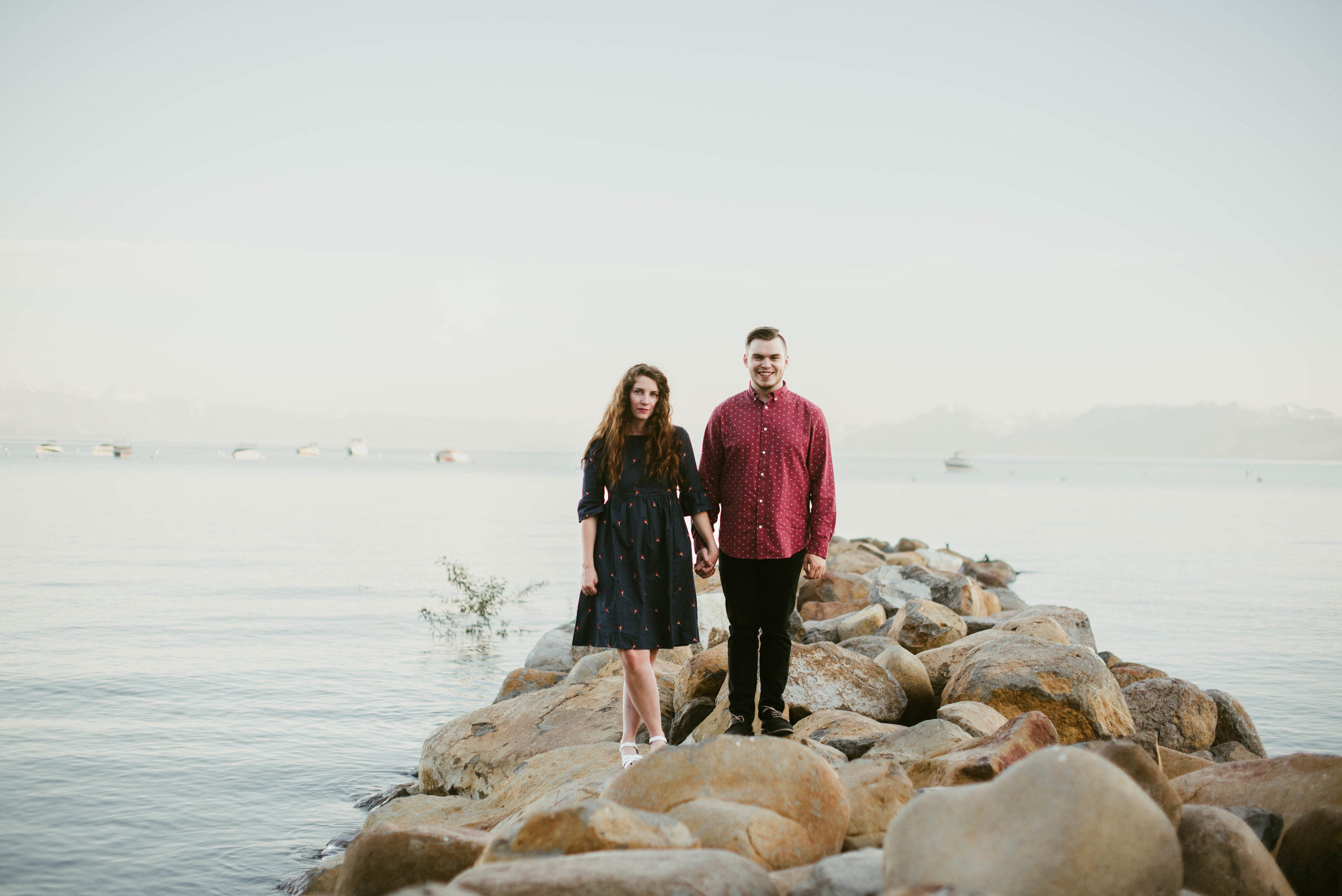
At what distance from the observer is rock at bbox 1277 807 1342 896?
370 cm

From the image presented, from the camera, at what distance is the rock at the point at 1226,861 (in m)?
3.53

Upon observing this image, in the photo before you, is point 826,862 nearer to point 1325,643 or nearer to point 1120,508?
point 1325,643

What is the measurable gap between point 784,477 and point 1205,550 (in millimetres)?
25920

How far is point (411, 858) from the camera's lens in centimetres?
403

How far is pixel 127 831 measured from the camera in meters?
6.81

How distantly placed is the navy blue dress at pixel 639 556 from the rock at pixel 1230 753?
3837 mm

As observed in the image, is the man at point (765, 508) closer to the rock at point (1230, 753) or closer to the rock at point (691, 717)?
the rock at point (691, 717)

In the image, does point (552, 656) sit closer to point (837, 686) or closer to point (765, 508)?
point (837, 686)

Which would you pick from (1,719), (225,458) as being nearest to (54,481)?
(1,719)

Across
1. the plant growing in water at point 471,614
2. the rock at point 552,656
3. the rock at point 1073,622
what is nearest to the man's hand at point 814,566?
the rock at point 1073,622

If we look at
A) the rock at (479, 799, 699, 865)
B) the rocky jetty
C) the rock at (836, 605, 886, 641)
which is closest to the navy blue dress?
the rocky jetty

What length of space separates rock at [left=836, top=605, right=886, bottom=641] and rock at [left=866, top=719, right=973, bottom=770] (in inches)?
160

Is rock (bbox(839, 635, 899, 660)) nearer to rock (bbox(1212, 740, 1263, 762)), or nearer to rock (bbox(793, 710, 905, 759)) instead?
rock (bbox(793, 710, 905, 759))

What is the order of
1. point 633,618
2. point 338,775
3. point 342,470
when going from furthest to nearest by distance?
point 342,470, point 338,775, point 633,618
